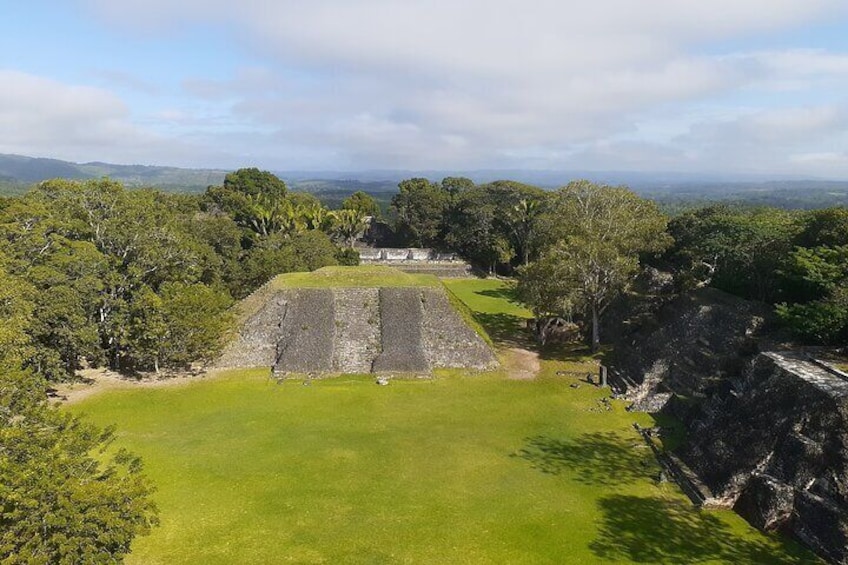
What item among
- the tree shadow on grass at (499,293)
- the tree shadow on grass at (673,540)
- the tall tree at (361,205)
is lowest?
the tree shadow on grass at (673,540)

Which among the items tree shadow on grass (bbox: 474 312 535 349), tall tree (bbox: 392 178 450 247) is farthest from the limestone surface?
tall tree (bbox: 392 178 450 247)

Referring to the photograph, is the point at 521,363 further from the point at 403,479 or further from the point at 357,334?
the point at 403,479

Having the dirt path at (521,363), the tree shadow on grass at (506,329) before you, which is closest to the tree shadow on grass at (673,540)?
the dirt path at (521,363)

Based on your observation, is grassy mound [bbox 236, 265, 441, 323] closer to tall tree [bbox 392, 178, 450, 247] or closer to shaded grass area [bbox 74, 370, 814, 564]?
shaded grass area [bbox 74, 370, 814, 564]

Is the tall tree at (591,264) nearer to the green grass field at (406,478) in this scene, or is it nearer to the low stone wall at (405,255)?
the green grass field at (406,478)

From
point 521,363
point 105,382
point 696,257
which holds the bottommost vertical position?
point 105,382

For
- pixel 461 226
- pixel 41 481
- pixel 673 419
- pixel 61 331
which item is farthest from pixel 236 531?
pixel 461 226

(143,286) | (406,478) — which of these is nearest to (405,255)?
(143,286)

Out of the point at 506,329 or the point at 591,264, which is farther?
the point at 506,329
